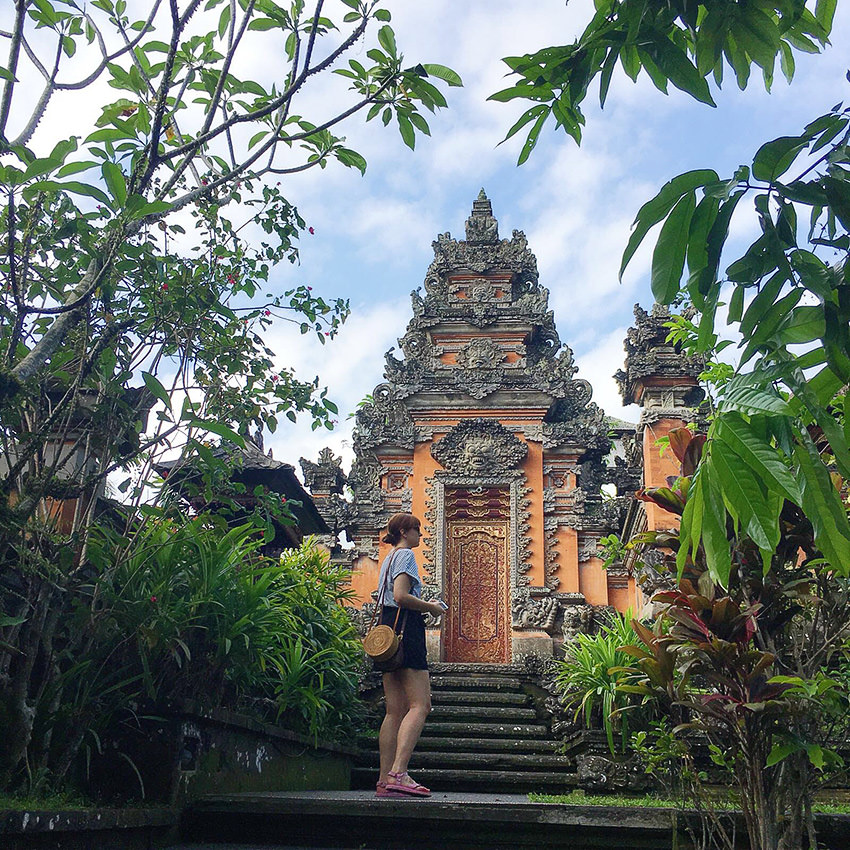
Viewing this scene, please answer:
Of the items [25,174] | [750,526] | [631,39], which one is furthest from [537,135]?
[25,174]

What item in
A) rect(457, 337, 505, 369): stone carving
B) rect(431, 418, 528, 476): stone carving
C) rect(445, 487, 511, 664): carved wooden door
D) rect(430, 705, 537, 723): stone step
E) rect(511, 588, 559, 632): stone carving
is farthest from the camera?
rect(457, 337, 505, 369): stone carving

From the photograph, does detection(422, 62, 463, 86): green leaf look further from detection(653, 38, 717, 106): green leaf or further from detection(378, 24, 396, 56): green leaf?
detection(653, 38, 717, 106): green leaf

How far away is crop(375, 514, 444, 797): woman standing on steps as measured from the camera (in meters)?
4.38

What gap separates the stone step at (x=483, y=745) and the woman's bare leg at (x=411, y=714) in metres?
2.62

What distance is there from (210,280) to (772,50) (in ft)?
9.48

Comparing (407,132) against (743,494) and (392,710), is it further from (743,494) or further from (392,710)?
(392,710)

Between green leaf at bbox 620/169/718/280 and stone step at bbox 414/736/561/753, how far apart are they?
20.5ft

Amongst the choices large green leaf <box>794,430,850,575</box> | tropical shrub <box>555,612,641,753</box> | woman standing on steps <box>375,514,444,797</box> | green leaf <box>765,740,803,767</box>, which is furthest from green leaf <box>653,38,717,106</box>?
tropical shrub <box>555,612,641,753</box>

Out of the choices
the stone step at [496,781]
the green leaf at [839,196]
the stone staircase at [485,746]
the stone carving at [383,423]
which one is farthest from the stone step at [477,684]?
the green leaf at [839,196]

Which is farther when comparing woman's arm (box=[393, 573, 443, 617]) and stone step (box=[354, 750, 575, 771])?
stone step (box=[354, 750, 575, 771])

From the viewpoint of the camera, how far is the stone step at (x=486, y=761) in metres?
6.59

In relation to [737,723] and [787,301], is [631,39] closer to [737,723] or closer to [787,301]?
[787,301]

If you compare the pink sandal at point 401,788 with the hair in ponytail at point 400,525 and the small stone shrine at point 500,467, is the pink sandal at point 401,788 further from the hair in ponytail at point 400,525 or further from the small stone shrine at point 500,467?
the small stone shrine at point 500,467

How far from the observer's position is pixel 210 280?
394 centimetres
